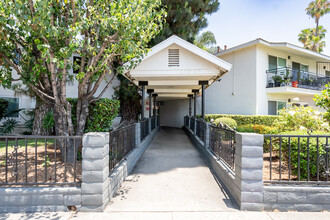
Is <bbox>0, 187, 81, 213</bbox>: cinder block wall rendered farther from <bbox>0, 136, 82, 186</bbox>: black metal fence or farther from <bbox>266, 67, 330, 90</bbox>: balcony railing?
<bbox>266, 67, 330, 90</bbox>: balcony railing

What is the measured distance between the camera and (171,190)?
4.08m

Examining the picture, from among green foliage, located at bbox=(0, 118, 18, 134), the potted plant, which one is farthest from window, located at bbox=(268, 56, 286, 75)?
green foliage, located at bbox=(0, 118, 18, 134)

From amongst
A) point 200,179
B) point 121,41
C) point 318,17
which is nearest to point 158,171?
point 200,179

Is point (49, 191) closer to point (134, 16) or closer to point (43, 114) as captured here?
point (134, 16)

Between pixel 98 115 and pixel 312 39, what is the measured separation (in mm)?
26927

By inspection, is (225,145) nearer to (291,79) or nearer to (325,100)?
(325,100)

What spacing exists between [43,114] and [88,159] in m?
8.02

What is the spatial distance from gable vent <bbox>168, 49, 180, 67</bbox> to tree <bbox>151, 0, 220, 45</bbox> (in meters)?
4.72

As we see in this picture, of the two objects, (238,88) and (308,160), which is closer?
(308,160)

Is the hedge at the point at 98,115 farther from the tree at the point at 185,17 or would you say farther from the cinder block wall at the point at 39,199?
the tree at the point at 185,17

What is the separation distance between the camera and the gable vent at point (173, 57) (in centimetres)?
743

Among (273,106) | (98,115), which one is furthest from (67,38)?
(273,106)

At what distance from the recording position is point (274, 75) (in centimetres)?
1312

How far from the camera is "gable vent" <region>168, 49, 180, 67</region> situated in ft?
24.4
